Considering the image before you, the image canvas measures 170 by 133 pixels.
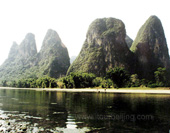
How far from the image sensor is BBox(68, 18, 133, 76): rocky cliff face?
174125 millimetres

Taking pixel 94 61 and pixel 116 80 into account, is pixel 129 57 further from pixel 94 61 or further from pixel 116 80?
pixel 116 80

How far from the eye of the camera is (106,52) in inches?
7279

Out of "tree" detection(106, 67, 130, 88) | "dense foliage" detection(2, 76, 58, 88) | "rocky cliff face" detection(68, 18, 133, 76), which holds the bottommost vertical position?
"dense foliage" detection(2, 76, 58, 88)

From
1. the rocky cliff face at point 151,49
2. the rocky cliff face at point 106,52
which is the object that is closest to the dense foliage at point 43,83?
the rocky cliff face at point 106,52

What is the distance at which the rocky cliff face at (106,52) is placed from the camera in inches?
6855

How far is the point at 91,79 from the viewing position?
106688mm

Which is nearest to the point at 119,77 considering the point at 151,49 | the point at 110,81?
the point at 110,81

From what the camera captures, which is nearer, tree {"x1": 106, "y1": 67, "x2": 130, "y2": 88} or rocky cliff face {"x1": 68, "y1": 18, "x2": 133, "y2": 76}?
tree {"x1": 106, "y1": 67, "x2": 130, "y2": 88}

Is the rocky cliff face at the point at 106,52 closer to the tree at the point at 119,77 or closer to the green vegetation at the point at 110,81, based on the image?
the green vegetation at the point at 110,81

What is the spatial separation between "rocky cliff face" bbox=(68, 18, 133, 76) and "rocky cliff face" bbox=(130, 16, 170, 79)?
12735mm

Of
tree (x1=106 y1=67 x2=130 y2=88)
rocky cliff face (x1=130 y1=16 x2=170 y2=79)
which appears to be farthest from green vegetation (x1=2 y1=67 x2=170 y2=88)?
rocky cliff face (x1=130 y1=16 x2=170 y2=79)

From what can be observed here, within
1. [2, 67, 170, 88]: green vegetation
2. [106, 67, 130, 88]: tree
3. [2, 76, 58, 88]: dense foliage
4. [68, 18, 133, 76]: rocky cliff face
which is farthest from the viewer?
[68, 18, 133, 76]: rocky cliff face

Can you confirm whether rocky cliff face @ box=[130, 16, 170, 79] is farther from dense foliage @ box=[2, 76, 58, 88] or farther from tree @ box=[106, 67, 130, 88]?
tree @ box=[106, 67, 130, 88]

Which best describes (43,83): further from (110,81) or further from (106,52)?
(106,52)
